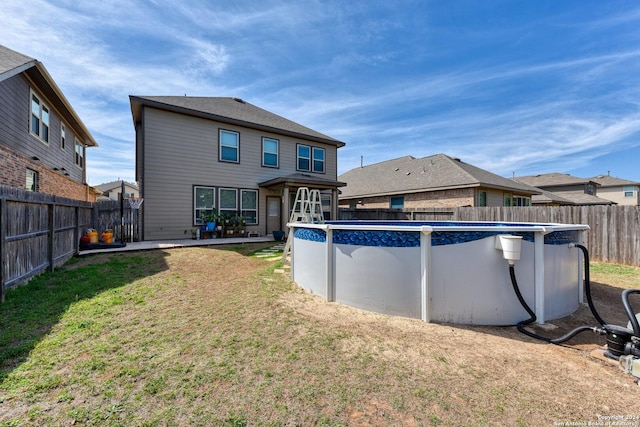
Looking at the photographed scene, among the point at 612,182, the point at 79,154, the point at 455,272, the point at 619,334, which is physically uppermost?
the point at 612,182

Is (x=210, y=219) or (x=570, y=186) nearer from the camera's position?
(x=210, y=219)

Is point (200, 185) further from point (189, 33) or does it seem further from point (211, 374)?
point (211, 374)

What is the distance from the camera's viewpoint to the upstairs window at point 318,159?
586 inches

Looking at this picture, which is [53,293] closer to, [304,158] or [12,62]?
[12,62]

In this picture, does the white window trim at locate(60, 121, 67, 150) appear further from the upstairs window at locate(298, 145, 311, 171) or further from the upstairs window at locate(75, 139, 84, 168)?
the upstairs window at locate(298, 145, 311, 171)

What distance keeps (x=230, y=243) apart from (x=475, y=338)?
9.18m

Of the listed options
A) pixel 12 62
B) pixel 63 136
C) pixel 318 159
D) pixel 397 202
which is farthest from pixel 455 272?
pixel 63 136

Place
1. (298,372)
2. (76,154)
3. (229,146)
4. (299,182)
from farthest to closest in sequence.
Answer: (76,154) → (229,146) → (299,182) → (298,372)

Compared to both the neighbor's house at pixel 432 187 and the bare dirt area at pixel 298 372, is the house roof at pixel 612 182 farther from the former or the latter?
the bare dirt area at pixel 298 372

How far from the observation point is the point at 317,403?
1891mm

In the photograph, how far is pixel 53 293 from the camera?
4.25 m

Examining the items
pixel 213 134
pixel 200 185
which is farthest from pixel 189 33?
pixel 200 185

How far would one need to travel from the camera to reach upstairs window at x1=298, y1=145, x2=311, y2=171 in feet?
47.2

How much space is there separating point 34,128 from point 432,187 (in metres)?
18.5
